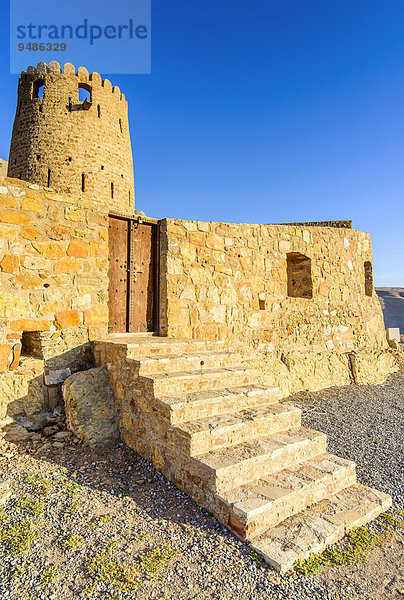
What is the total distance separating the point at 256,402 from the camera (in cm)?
354

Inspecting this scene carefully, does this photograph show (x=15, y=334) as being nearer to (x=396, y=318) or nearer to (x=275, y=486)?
(x=275, y=486)

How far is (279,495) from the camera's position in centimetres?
243

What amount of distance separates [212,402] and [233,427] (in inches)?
13.1

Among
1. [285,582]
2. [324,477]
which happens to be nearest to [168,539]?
[285,582]

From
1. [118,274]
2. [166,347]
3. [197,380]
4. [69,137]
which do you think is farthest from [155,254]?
[69,137]

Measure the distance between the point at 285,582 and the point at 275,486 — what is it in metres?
0.67

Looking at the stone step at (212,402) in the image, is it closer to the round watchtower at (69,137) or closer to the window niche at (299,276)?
the window niche at (299,276)

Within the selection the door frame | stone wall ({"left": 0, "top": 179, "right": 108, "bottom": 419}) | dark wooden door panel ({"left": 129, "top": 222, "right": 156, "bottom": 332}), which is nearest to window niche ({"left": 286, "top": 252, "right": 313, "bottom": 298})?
the door frame

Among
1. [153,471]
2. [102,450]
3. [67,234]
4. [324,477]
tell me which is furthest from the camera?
[67,234]

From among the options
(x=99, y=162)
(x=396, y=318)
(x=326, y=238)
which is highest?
(x=99, y=162)

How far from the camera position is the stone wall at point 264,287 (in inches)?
213

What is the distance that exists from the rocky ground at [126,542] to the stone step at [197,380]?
2.35 feet

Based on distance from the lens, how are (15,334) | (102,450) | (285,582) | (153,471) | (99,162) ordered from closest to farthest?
1. (285,582)
2. (153,471)
3. (102,450)
4. (15,334)
5. (99,162)

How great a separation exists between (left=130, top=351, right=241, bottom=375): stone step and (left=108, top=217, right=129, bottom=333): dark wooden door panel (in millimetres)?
1448
